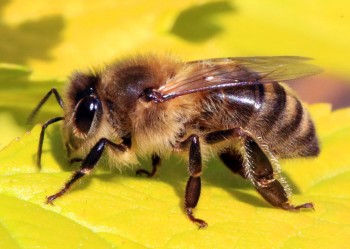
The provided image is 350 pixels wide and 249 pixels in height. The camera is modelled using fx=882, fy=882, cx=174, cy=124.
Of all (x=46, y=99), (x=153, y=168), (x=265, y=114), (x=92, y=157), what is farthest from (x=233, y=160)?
(x=46, y=99)

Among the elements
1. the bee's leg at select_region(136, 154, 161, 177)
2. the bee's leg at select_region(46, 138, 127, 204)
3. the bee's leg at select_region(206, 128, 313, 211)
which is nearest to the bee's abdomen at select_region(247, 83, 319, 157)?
the bee's leg at select_region(206, 128, 313, 211)

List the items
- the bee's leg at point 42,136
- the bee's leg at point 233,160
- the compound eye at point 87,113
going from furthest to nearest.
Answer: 1. the bee's leg at point 233,160
2. the compound eye at point 87,113
3. the bee's leg at point 42,136

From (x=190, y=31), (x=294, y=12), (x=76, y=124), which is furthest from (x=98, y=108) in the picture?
(x=294, y=12)

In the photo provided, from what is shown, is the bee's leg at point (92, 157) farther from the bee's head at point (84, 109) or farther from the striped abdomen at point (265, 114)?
the striped abdomen at point (265, 114)

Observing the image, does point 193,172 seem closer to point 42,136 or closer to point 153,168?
point 153,168

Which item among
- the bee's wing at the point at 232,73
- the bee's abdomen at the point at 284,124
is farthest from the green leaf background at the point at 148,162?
the bee's wing at the point at 232,73

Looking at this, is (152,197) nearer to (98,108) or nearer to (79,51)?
(98,108)

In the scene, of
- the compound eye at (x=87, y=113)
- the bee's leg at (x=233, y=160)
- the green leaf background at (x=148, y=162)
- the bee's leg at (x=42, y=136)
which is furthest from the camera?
the bee's leg at (x=233, y=160)
